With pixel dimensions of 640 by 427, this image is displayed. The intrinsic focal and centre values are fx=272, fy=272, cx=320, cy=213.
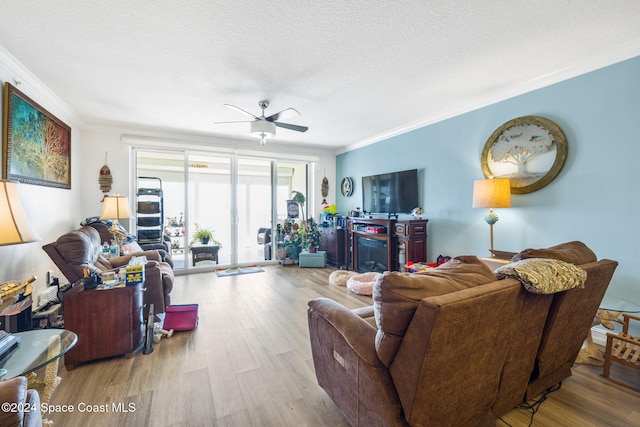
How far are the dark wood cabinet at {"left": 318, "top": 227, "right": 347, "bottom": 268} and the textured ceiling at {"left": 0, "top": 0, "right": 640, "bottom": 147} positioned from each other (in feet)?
8.74

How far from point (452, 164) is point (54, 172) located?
504cm

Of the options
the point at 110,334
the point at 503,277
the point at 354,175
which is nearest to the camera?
the point at 503,277

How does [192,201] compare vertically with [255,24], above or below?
below

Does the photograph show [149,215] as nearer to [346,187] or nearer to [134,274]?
[134,274]

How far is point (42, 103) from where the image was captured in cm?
309

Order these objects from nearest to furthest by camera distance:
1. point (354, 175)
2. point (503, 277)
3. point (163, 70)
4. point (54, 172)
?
1. point (503, 277)
2. point (163, 70)
3. point (54, 172)
4. point (354, 175)

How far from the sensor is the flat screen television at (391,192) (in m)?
4.27

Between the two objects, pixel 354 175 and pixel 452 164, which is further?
pixel 354 175

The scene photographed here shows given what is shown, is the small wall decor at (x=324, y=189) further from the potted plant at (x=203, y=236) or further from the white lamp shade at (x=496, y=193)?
the white lamp shade at (x=496, y=193)

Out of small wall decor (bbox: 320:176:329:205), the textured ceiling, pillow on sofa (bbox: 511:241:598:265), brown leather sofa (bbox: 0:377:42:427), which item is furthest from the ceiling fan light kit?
small wall decor (bbox: 320:176:329:205)

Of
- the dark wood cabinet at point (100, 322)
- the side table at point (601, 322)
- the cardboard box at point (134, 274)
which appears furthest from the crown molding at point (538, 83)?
the dark wood cabinet at point (100, 322)

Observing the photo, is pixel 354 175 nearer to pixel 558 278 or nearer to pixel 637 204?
pixel 637 204

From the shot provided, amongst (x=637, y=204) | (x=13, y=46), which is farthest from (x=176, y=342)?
(x=637, y=204)

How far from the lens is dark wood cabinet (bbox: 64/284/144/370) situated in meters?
2.07
